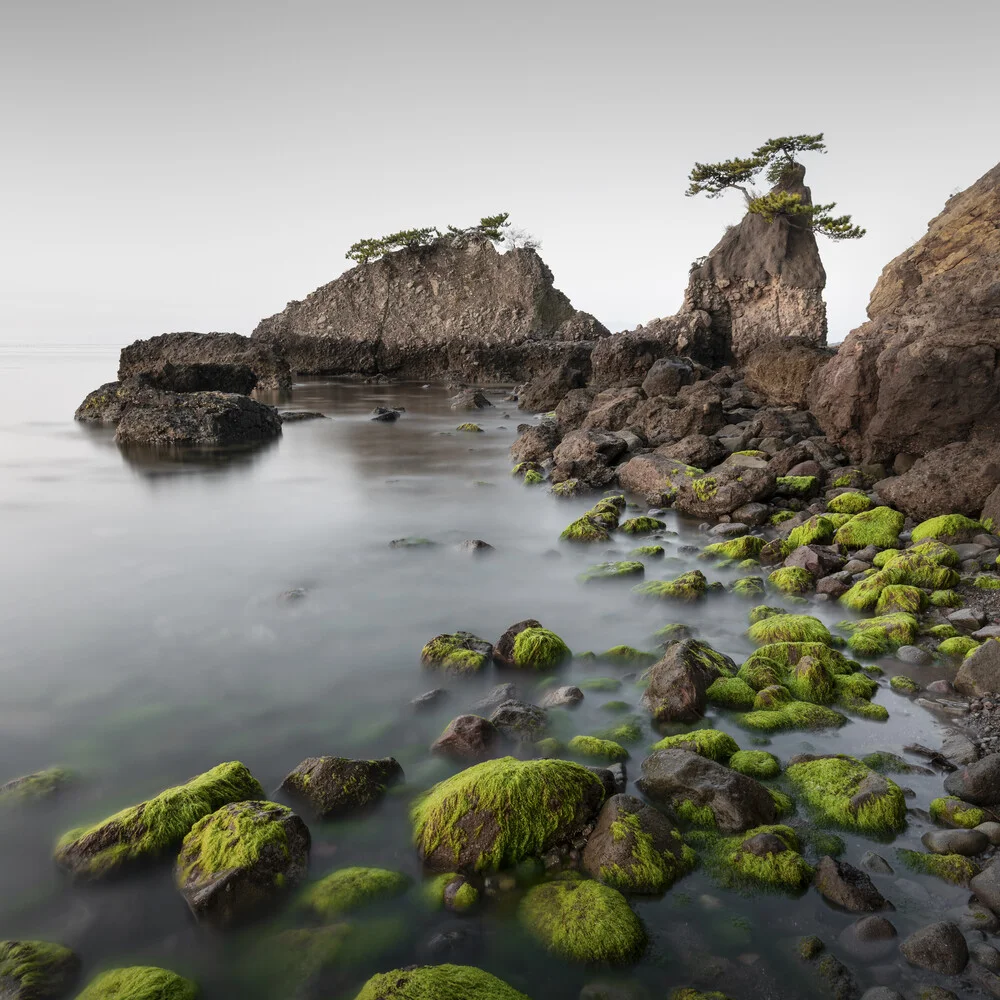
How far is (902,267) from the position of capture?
2864cm

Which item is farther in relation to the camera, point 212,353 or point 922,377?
point 212,353

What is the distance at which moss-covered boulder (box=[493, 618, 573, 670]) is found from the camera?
717 cm

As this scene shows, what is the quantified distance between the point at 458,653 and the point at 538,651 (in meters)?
0.79

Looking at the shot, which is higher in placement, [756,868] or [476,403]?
[476,403]

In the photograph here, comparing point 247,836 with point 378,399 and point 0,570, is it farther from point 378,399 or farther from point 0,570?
point 378,399

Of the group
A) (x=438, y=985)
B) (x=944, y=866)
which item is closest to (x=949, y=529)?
(x=944, y=866)

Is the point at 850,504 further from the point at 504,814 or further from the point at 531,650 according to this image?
the point at 504,814

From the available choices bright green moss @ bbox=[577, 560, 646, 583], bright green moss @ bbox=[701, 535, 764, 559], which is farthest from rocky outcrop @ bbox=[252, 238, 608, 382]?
bright green moss @ bbox=[577, 560, 646, 583]

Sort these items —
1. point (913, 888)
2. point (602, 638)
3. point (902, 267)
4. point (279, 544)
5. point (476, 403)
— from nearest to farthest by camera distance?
point (913, 888) < point (602, 638) < point (279, 544) < point (902, 267) < point (476, 403)

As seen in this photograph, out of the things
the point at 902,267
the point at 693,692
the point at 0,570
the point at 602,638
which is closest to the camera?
the point at 693,692

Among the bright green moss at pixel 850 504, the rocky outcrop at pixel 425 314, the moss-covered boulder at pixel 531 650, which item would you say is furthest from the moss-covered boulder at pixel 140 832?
the rocky outcrop at pixel 425 314

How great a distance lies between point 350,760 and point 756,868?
109 inches

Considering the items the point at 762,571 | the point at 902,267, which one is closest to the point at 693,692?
the point at 762,571

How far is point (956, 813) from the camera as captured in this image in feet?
15.4
